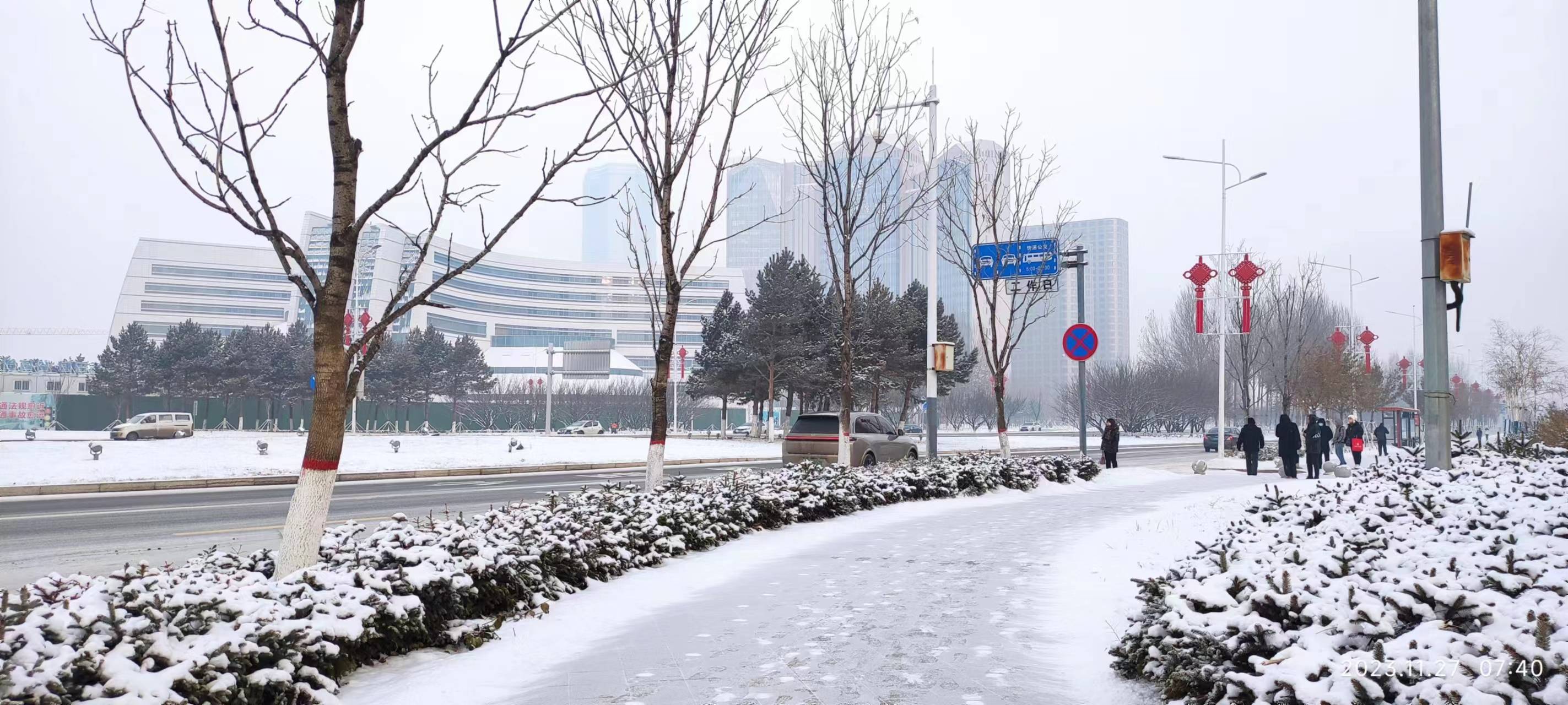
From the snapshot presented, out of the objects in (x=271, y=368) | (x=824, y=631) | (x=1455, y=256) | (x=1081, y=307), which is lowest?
(x=824, y=631)

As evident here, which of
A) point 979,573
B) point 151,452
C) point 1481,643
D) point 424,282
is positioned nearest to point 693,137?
point 979,573

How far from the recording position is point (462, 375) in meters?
75.8

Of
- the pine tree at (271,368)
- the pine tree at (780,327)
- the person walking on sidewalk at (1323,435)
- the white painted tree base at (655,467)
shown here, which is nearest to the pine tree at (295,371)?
the pine tree at (271,368)

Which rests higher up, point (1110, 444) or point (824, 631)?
point (1110, 444)

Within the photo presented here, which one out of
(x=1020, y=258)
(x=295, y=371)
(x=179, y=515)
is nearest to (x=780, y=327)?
(x=1020, y=258)

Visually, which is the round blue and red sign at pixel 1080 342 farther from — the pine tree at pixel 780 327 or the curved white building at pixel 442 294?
the curved white building at pixel 442 294

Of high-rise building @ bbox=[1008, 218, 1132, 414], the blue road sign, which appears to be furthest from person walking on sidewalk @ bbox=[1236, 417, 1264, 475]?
high-rise building @ bbox=[1008, 218, 1132, 414]

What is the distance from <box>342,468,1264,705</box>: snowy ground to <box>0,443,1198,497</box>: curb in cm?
877

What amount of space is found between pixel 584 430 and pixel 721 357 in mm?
20370

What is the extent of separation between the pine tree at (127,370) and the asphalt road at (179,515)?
60.9 metres

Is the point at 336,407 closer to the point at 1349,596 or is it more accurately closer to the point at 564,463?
the point at 1349,596

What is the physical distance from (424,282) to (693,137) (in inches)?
5186

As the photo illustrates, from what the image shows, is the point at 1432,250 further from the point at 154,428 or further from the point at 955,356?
the point at 154,428

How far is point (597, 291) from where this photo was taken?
161500mm
